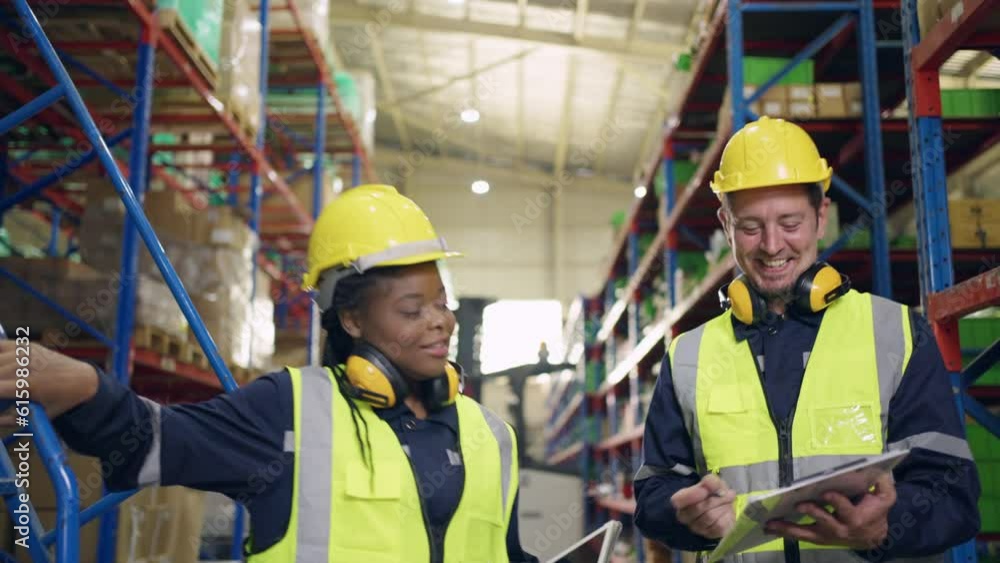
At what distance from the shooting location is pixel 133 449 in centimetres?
177

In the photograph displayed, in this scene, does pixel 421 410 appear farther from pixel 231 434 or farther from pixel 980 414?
pixel 980 414

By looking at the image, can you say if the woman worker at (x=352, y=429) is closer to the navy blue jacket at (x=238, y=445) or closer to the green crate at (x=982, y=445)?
the navy blue jacket at (x=238, y=445)

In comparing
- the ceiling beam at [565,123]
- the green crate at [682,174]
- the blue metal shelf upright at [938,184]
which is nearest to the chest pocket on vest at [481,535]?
the blue metal shelf upright at [938,184]

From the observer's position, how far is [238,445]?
197 cm

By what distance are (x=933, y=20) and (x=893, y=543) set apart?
95.8 inches

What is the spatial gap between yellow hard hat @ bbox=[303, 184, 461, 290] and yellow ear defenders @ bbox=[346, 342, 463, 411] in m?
0.22

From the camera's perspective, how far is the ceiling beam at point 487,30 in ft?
51.4

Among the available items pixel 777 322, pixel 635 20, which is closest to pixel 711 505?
pixel 777 322

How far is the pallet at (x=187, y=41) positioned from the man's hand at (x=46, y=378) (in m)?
4.58

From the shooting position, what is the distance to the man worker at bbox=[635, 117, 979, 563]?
2107 millimetres

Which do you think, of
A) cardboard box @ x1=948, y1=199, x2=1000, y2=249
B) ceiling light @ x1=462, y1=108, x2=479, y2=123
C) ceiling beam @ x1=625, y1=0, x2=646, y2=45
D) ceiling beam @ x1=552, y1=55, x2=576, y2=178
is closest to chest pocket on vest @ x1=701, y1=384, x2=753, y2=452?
cardboard box @ x1=948, y1=199, x2=1000, y2=249

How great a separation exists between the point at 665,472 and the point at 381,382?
0.83 m

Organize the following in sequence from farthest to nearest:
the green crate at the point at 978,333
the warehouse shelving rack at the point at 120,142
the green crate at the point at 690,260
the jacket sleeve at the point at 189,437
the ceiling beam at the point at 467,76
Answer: the ceiling beam at the point at 467,76 < the green crate at the point at 690,260 < the green crate at the point at 978,333 < the warehouse shelving rack at the point at 120,142 < the jacket sleeve at the point at 189,437

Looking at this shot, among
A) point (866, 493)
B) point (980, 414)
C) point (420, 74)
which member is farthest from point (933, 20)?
point (420, 74)
